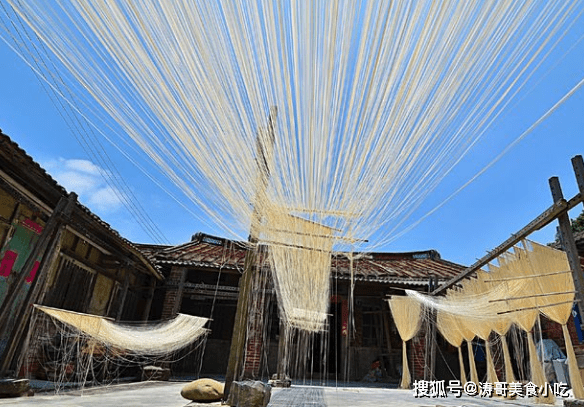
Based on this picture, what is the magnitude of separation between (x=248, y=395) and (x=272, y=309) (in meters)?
5.72

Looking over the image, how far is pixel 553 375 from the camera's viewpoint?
7.38 m

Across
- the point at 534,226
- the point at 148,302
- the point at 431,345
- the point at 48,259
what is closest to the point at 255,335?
the point at 148,302

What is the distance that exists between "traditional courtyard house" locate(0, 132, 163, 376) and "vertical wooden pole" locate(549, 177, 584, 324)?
6.37 meters

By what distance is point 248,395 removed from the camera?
3459 mm

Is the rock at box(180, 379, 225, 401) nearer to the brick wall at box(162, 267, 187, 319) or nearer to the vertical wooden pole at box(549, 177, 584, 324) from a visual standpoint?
the vertical wooden pole at box(549, 177, 584, 324)

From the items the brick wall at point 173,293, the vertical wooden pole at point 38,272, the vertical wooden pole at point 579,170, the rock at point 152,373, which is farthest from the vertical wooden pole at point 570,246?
the brick wall at point 173,293

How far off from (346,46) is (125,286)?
7648 millimetres

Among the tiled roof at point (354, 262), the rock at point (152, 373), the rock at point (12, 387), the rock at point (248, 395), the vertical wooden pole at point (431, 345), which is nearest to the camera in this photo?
the rock at point (248, 395)

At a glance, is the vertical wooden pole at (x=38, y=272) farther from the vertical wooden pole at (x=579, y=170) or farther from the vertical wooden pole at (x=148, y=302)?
the vertical wooden pole at (x=579, y=170)

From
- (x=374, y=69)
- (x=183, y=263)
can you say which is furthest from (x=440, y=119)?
(x=183, y=263)

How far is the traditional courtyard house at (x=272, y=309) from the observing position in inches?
336

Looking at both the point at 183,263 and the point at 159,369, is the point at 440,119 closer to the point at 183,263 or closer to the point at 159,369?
the point at 159,369

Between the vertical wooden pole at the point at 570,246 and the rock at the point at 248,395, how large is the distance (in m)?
3.67

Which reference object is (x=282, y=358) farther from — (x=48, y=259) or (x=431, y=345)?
(x=48, y=259)
